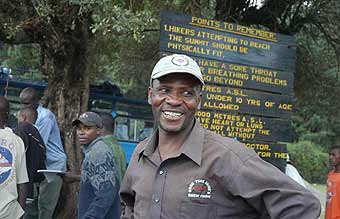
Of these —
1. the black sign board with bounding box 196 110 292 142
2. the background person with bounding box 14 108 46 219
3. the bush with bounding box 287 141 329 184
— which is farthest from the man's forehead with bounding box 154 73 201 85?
the bush with bounding box 287 141 329 184

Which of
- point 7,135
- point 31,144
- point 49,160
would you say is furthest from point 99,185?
point 49,160

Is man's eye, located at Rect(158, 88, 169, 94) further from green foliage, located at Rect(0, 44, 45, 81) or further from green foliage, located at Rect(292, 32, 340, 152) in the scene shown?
green foliage, located at Rect(0, 44, 45, 81)

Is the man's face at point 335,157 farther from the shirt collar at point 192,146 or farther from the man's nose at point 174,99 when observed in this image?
the man's nose at point 174,99

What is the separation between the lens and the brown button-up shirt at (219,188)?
6.70 feet

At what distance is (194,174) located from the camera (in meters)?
2.14

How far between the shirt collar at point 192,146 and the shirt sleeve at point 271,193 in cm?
18

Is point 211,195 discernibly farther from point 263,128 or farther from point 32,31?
point 32,31

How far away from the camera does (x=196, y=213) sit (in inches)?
83.0

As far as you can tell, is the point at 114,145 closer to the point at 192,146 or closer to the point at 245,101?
the point at 192,146

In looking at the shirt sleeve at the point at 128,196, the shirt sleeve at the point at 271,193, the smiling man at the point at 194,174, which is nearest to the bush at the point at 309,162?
the shirt sleeve at the point at 128,196

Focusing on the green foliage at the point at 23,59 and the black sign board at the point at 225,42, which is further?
the green foliage at the point at 23,59

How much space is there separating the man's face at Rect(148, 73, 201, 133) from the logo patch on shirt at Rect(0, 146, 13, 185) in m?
2.14

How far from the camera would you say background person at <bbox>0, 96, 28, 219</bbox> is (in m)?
4.05

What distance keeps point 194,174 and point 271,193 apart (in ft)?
1.00
